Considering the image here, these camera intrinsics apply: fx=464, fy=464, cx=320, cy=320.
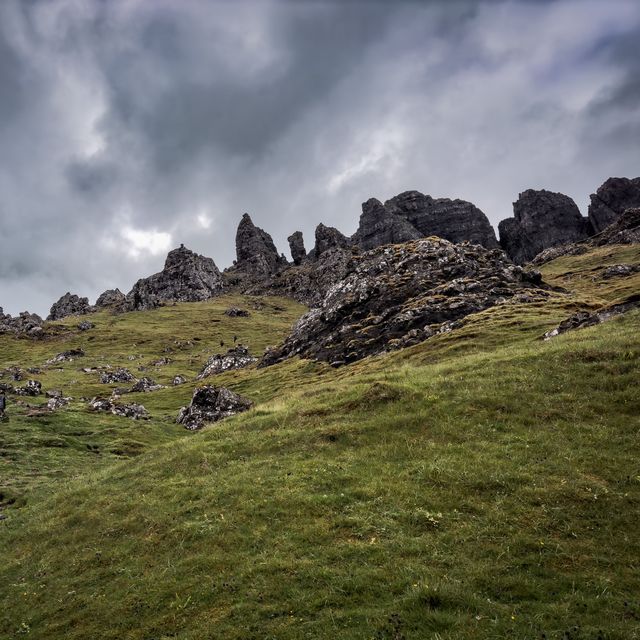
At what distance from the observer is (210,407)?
188 feet

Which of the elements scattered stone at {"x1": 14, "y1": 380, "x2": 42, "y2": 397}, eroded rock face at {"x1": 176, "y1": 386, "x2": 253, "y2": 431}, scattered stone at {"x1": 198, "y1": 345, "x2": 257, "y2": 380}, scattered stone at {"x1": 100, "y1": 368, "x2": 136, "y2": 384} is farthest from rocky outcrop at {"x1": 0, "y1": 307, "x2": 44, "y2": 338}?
eroded rock face at {"x1": 176, "y1": 386, "x2": 253, "y2": 431}

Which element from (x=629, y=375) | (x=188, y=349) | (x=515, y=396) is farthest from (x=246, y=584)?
(x=188, y=349)

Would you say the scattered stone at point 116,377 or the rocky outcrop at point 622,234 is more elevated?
the rocky outcrop at point 622,234

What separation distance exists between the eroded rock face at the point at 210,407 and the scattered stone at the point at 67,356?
87.5 metres

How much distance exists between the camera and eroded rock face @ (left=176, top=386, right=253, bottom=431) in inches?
2175

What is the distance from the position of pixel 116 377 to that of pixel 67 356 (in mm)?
40658

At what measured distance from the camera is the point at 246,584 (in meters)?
15.8

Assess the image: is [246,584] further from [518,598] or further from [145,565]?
[518,598]

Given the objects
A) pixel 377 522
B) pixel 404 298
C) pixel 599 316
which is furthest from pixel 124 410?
pixel 599 316

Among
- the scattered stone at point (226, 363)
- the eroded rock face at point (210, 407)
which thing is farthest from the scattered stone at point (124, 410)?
the scattered stone at point (226, 363)

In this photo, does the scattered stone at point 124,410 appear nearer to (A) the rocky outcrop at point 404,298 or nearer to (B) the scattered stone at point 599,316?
(A) the rocky outcrop at point 404,298

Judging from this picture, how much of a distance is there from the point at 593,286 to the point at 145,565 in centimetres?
11189

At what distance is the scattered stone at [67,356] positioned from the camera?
12912cm

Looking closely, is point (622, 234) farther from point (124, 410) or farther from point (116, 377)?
point (124, 410)
